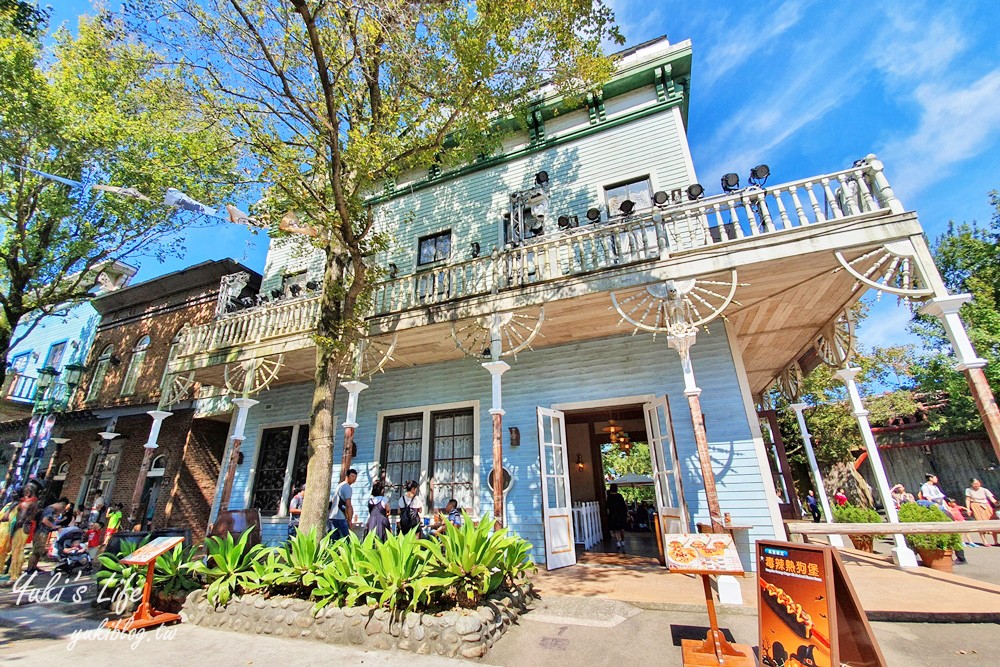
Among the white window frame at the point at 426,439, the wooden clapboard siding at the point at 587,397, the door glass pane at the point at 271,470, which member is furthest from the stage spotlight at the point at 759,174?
the door glass pane at the point at 271,470

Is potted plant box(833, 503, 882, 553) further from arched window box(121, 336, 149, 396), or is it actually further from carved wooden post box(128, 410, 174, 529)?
arched window box(121, 336, 149, 396)

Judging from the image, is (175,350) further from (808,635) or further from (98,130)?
(808,635)

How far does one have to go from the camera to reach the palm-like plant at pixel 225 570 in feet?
16.9

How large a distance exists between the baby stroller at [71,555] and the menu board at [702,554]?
40.3ft

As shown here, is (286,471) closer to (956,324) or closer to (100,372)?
(100,372)

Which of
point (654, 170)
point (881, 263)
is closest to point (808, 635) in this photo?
point (881, 263)

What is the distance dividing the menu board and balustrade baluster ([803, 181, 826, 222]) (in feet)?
16.7

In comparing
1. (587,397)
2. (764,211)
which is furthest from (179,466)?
(764,211)

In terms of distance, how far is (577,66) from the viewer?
8234 mm

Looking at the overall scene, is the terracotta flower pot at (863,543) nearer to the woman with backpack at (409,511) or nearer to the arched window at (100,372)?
the woman with backpack at (409,511)

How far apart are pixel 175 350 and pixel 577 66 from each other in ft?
40.1

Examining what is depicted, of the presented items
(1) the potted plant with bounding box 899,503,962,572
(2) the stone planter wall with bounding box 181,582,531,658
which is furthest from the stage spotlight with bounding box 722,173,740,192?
(2) the stone planter wall with bounding box 181,582,531,658

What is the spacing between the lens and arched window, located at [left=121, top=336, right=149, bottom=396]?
1502 centimetres

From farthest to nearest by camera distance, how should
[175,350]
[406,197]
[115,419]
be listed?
[115,419] → [406,197] → [175,350]
